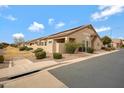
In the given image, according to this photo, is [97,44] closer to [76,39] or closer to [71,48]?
[76,39]

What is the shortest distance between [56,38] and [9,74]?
21955 mm

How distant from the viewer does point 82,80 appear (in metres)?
10.0

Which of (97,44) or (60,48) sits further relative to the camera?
(97,44)

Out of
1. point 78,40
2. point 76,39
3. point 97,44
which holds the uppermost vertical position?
point 76,39

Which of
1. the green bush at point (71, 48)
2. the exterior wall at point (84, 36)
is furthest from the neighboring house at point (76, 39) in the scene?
the green bush at point (71, 48)

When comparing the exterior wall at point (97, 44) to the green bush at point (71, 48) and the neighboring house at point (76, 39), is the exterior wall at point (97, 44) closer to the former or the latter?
the neighboring house at point (76, 39)

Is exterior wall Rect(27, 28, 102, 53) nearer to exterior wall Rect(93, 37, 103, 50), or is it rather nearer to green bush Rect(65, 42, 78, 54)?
exterior wall Rect(93, 37, 103, 50)

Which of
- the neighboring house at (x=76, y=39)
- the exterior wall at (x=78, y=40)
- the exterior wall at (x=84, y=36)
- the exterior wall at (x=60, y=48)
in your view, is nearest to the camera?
the exterior wall at (x=60, y=48)

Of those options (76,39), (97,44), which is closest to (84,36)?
(76,39)

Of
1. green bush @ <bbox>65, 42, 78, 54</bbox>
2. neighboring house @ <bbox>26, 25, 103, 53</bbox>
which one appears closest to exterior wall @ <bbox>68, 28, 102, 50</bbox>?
neighboring house @ <bbox>26, 25, 103, 53</bbox>

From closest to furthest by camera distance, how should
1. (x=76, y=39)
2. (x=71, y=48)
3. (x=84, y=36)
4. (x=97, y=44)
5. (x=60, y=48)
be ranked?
(x=71, y=48) < (x=60, y=48) < (x=76, y=39) < (x=84, y=36) < (x=97, y=44)
